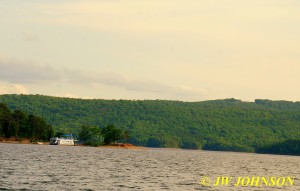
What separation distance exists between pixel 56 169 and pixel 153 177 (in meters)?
18.9

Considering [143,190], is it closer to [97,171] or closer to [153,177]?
[153,177]

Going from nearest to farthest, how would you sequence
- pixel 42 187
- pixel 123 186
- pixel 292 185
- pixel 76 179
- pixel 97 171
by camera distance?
pixel 42 187, pixel 123 186, pixel 76 179, pixel 292 185, pixel 97 171

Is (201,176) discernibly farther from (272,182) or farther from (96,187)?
(96,187)

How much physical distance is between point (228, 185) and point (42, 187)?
1171 inches

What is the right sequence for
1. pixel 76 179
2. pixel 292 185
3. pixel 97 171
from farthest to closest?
pixel 97 171
pixel 292 185
pixel 76 179

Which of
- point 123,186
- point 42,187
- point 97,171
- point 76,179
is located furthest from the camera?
Answer: point 97,171

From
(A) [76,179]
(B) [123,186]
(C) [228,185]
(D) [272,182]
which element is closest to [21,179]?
(A) [76,179]

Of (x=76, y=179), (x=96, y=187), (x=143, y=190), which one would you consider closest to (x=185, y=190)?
(x=143, y=190)

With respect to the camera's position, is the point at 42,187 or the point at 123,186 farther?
the point at 123,186

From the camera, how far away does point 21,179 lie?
92.1 m

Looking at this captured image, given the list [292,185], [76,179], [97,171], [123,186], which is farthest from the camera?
[97,171]

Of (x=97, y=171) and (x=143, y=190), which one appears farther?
(x=97, y=171)

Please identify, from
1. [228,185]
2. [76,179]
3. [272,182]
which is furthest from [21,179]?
[272,182]

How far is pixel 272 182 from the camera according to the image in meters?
109
